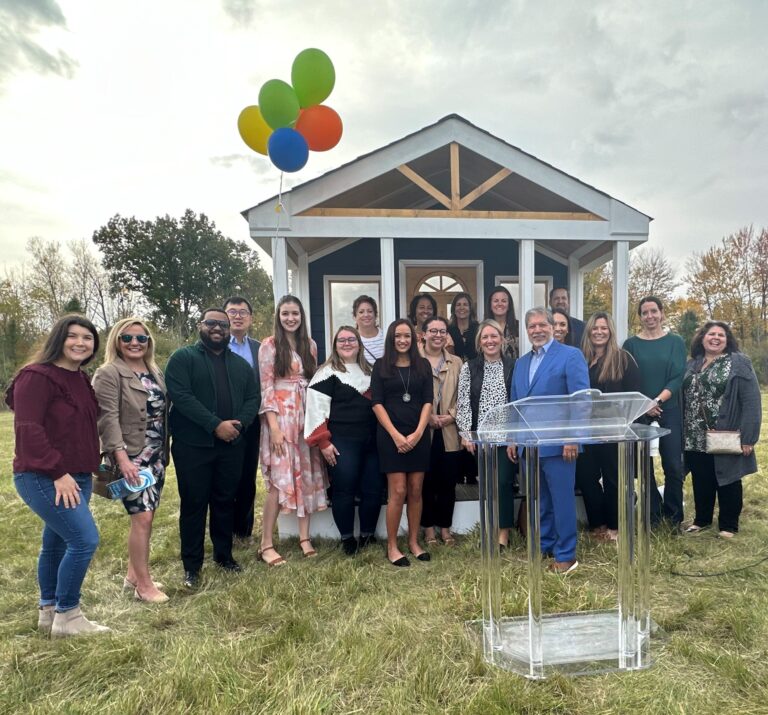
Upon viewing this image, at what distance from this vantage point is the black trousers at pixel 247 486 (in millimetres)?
3480

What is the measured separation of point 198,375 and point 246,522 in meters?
1.58

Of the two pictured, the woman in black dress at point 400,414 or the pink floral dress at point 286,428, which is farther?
Answer: the pink floral dress at point 286,428

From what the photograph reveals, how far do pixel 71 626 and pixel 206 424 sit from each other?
3.98 feet

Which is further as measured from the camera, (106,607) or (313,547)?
(313,547)

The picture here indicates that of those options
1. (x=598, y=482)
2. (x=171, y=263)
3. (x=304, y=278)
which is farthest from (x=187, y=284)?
(x=598, y=482)

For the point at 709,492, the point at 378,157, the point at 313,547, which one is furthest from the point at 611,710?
the point at 378,157

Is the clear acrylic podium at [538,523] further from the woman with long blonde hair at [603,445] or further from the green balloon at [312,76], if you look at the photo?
the green balloon at [312,76]

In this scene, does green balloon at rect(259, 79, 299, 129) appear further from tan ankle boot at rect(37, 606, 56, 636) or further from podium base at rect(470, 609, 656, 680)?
podium base at rect(470, 609, 656, 680)

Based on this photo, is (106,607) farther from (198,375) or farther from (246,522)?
(198,375)

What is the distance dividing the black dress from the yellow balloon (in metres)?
2.63

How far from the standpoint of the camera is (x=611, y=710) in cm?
179

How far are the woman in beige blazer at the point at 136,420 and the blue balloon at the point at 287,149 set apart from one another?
203cm

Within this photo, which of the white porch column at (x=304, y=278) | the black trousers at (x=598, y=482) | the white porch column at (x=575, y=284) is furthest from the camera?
the white porch column at (x=575, y=284)

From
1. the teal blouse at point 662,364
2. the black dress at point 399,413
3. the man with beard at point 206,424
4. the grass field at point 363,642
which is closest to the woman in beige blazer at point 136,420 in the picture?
the man with beard at point 206,424
